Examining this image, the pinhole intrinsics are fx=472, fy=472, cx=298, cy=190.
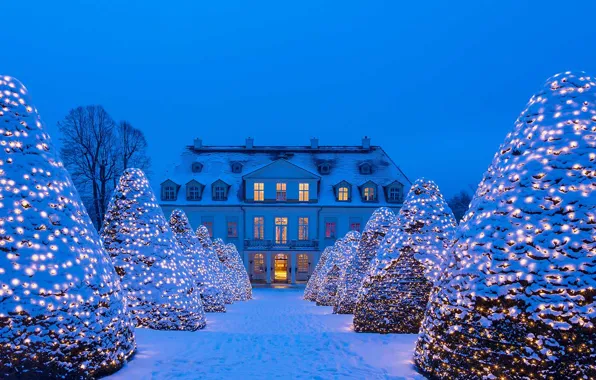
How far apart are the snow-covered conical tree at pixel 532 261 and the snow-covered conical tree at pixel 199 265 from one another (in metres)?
9.44

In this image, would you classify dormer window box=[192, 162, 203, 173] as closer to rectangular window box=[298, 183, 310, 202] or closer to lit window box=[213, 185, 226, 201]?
lit window box=[213, 185, 226, 201]

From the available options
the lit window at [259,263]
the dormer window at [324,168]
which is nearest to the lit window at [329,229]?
the dormer window at [324,168]

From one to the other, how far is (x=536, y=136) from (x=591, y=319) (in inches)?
79.7

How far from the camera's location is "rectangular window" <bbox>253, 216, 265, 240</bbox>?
39.1 metres

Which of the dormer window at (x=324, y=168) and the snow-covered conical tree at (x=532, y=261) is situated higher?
the dormer window at (x=324, y=168)

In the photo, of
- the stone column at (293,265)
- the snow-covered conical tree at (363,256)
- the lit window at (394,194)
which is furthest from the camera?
the lit window at (394,194)

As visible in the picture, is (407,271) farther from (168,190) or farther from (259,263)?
(168,190)

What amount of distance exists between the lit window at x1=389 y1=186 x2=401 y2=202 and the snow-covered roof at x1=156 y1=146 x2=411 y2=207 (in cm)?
66

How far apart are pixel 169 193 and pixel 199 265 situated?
1019 inches

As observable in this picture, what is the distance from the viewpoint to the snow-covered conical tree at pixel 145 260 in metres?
9.30

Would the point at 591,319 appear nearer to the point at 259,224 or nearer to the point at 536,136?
the point at 536,136

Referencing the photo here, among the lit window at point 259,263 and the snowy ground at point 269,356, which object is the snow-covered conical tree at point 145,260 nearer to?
the snowy ground at point 269,356

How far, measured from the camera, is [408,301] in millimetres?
9344

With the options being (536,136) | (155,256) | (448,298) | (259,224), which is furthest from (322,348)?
(259,224)
